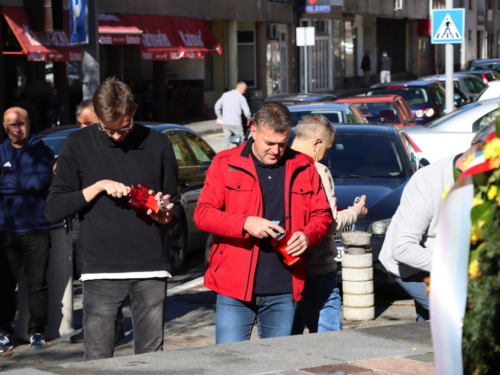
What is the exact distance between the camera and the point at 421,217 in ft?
15.9

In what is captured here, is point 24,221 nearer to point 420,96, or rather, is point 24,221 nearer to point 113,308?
point 113,308

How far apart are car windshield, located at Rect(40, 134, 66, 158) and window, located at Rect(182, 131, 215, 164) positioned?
5.67 feet

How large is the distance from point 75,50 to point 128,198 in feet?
72.8

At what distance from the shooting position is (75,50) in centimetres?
2664

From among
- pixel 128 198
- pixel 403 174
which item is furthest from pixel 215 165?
pixel 403 174

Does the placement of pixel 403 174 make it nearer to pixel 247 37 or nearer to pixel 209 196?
pixel 209 196

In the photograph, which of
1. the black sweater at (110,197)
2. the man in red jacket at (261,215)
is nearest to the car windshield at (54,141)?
the black sweater at (110,197)

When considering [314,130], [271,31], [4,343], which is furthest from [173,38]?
[314,130]

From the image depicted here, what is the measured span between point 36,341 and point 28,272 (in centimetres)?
56

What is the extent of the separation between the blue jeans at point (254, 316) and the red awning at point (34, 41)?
63.9 ft

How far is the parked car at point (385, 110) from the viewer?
18.4 m

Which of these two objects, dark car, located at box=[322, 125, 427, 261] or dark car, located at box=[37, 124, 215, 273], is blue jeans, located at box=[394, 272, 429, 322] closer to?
dark car, located at box=[322, 125, 427, 261]

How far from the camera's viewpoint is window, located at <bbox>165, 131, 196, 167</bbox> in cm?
1175

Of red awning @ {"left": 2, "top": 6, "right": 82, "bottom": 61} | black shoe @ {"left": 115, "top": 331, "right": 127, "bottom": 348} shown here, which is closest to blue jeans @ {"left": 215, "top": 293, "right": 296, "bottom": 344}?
black shoe @ {"left": 115, "top": 331, "right": 127, "bottom": 348}
